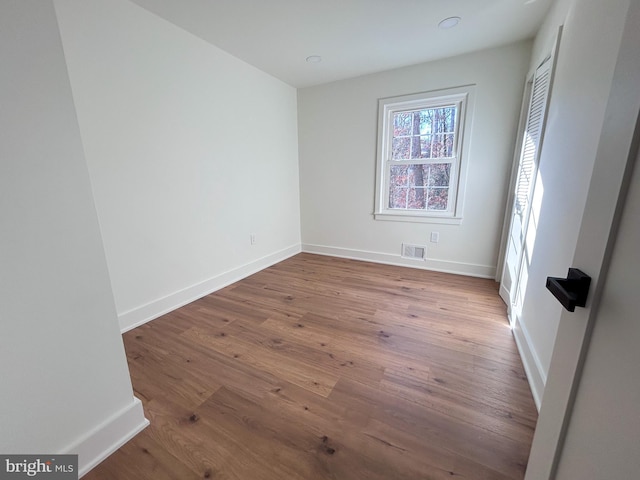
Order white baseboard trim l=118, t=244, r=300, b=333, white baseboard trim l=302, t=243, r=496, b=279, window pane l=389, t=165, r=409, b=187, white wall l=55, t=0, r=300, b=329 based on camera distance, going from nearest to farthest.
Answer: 1. white wall l=55, t=0, r=300, b=329
2. white baseboard trim l=118, t=244, r=300, b=333
3. white baseboard trim l=302, t=243, r=496, b=279
4. window pane l=389, t=165, r=409, b=187

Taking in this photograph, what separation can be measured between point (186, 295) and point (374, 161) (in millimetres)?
2764

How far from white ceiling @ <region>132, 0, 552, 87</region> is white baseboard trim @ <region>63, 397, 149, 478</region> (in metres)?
2.62

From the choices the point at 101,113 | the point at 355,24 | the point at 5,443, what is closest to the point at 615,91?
the point at 5,443

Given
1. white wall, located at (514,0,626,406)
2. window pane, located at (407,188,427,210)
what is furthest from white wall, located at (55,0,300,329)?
white wall, located at (514,0,626,406)

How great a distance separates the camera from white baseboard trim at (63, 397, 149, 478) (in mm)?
1056

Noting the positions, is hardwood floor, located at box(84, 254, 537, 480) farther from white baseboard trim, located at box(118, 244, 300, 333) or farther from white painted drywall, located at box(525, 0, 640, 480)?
white painted drywall, located at box(525, 0, 640, 480)

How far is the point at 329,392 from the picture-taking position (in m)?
1.46

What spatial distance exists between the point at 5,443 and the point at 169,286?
1588 millimetres

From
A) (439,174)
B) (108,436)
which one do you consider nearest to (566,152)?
(439,174)

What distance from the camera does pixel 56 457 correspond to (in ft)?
3.21

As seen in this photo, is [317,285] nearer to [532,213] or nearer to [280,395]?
[280,395]

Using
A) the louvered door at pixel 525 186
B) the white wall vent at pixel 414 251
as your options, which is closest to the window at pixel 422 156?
the white wall vent at pixel 414 251

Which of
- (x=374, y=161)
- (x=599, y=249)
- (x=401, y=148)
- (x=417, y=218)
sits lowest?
(x=417, y=218)

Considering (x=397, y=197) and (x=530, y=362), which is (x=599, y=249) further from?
(x=397, y=197)
